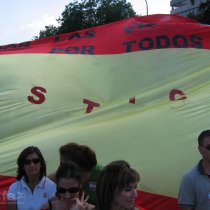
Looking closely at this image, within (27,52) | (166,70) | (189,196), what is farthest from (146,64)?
(189,196)

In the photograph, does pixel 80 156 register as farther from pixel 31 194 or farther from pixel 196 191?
pixel 196 191

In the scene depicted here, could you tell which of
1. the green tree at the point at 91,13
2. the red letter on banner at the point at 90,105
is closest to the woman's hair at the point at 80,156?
the red letter on banner at the point at 90,105

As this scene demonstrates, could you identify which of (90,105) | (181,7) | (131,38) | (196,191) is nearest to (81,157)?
(196,191)

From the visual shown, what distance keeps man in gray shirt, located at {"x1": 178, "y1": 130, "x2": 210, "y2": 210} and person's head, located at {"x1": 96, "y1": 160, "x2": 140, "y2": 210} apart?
1.03 m

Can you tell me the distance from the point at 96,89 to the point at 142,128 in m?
0.84

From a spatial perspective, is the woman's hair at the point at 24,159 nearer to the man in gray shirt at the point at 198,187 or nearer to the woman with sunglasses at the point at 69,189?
the woman with sunglasses at the point at 69,189

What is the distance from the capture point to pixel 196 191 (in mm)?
2996

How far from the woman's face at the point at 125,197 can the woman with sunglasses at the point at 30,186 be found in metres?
1.11

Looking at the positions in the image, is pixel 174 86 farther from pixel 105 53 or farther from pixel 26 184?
pixel 26 184

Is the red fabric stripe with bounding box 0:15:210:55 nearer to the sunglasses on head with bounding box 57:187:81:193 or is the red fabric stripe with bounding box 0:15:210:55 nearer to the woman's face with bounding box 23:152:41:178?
the woman's face with bounding box 23:152:41:178

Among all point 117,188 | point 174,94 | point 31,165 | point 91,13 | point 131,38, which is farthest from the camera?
point 91,13

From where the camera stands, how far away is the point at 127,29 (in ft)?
17.9

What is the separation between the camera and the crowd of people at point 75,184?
207 centimetres

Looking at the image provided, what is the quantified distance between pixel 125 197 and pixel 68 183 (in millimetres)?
429
